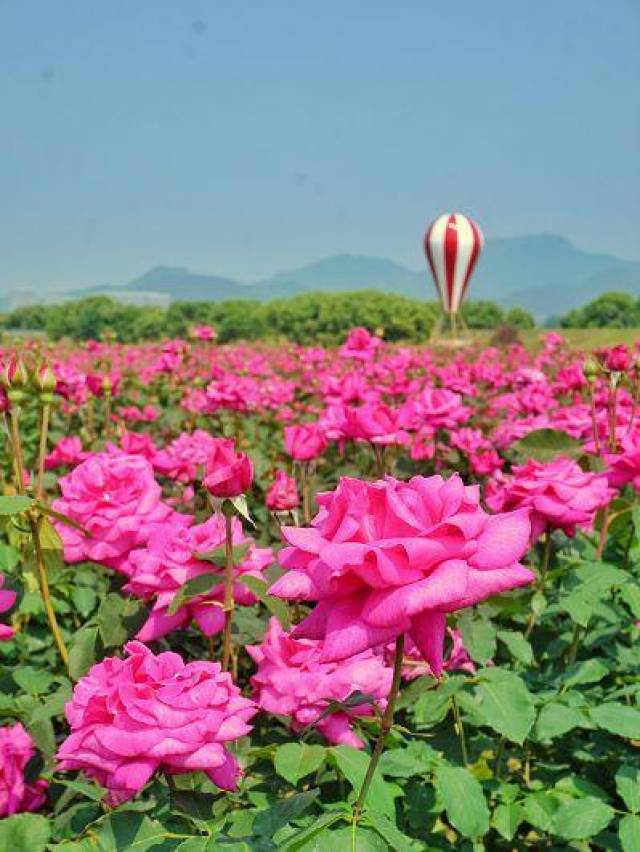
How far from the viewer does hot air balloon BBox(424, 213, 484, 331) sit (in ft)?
89.2

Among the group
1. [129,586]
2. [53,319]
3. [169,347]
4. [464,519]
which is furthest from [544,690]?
[53,319]

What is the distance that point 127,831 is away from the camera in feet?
4.71

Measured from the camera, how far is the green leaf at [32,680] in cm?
222

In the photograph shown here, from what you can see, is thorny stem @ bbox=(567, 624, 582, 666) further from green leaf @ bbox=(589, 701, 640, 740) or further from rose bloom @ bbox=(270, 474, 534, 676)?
rose bloom @ bbox=(270, 474, 534, 676)

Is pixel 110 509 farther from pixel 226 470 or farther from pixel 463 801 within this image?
pixel 463 801

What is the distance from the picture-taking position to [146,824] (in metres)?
1.44

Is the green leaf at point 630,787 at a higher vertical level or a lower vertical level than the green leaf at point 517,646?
lower

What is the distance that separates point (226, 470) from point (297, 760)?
1.86 ft

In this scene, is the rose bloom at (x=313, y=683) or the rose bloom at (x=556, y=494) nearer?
the rose bloom at (x=313, y=683)

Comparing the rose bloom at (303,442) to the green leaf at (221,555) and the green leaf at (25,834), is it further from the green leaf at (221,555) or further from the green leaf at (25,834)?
the green leaf at (25,834)

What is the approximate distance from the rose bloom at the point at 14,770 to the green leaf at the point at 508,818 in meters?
1.05

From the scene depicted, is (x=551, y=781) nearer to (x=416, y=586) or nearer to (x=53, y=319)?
(x=416, y=586)

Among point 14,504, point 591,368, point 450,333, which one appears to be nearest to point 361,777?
point 14,504

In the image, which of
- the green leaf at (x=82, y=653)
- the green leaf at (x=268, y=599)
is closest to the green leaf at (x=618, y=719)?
the green leaf at (x=268, y=599)
